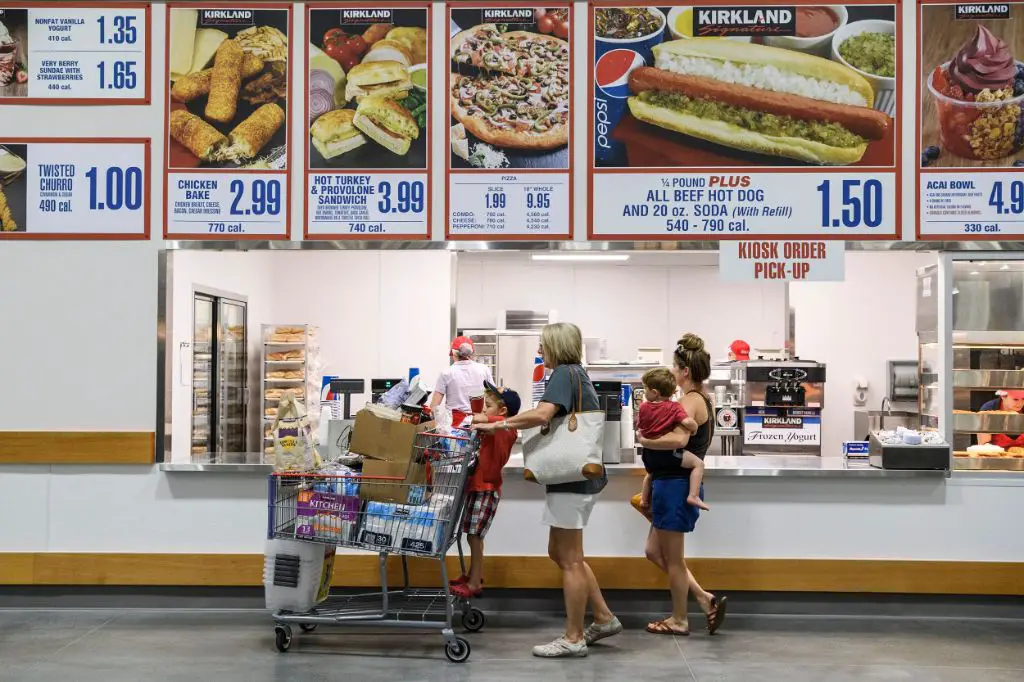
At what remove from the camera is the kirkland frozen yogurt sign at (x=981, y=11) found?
230 inches

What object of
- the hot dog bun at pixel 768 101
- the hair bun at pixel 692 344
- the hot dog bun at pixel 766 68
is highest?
the hot dog bun at pixel 766 68

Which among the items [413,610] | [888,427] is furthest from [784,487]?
[888,427]

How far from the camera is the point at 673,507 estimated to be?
5.12m

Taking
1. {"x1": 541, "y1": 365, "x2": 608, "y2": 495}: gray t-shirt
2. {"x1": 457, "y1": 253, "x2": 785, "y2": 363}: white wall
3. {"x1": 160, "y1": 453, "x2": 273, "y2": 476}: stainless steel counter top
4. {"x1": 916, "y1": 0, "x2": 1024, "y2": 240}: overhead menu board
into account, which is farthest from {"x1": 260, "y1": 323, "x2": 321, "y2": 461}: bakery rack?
{"x1": 916, "y1": 0, "x2": 1024, "y2": 240}: overhead menu board

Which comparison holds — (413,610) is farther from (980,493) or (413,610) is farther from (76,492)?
(980,493)

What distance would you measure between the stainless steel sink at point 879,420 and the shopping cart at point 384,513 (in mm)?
7037

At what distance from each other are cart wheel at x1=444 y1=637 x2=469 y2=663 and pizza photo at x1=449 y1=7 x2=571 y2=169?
8.98 feet

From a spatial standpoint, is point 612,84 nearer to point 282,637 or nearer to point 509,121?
point 509,121

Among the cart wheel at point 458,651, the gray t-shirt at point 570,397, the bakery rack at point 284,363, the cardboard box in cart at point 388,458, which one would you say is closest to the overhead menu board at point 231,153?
the cardboard box in cart at point 388,458

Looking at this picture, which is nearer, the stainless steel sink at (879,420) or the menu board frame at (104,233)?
the menu board frame at (104,233)

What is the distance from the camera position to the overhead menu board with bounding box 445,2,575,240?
5863 mm

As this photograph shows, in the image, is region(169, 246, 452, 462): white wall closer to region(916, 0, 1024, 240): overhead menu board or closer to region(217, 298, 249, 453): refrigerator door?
region(217, 298, 249, 453): refrigerator door

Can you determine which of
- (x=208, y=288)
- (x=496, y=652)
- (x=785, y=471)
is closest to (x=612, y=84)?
(x=785, y=471)

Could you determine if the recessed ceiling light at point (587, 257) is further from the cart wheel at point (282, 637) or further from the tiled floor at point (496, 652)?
the cart wheel at point (282, 637)
